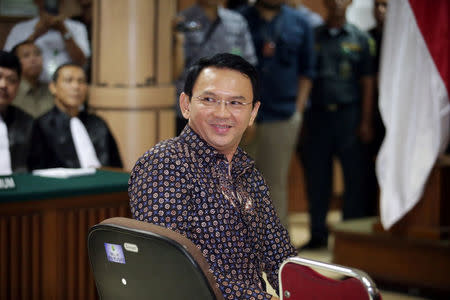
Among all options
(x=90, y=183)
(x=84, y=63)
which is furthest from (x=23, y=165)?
(x=84, y=63)

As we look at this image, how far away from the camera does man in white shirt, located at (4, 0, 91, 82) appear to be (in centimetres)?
368

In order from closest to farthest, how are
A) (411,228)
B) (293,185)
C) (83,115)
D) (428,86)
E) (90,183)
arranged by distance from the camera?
(90,183) < (83,115) < (428,86) < (411,228) < (293,185)

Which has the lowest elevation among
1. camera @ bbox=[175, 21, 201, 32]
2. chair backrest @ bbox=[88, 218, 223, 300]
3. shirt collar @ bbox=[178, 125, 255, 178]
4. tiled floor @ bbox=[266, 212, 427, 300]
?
tiled floor @ bbox=[266, 212, 427, 300]

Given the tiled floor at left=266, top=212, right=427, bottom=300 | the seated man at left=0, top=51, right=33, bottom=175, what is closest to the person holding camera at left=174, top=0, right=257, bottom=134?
the tiled floor at left=266, top=212, right=427, bottom=300

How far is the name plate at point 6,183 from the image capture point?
9.57 feet

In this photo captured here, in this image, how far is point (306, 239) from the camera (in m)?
6.14

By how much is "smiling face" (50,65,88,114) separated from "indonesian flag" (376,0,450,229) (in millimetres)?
1765

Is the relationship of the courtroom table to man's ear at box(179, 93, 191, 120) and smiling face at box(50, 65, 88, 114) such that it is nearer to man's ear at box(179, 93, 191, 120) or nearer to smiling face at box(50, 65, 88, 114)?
smiling face at box(50, 65, 88, 114)

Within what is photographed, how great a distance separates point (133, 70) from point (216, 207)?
273cm

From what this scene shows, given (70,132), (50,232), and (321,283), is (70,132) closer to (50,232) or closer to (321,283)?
(50,232)

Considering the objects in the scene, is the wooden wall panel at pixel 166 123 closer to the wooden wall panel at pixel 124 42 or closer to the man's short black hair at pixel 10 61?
the wooden wall panel at pixel 124 42

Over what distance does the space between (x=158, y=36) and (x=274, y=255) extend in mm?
2726

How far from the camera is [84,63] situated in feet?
14.4

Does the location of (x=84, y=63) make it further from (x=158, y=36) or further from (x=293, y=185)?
(x=293, y=185)
